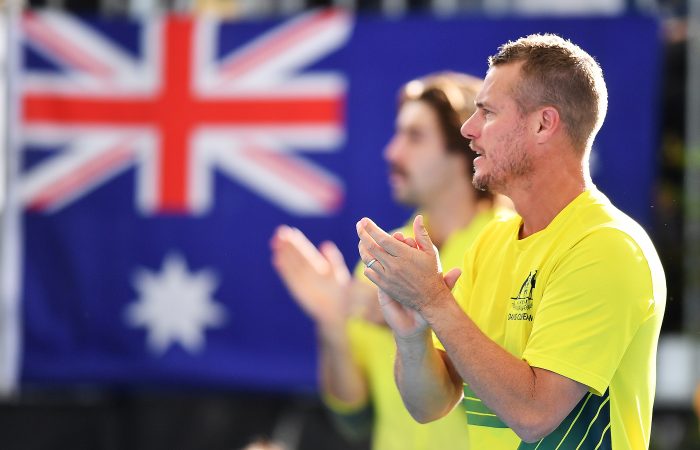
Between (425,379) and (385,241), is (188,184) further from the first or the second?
(385,241)

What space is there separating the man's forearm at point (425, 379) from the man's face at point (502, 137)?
0.28 meters

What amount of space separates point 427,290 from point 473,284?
0.26 metres

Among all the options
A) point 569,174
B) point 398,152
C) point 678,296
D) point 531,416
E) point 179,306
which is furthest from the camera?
point 179,306

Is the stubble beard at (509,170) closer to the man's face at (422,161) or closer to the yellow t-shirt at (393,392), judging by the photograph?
the yellow t-shirt at (393,392)

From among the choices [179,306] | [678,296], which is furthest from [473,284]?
[179,306]

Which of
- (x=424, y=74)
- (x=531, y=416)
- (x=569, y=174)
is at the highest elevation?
(x=424, y=74)

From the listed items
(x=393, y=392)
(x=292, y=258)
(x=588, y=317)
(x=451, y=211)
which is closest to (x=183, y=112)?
(x=292, y=258)

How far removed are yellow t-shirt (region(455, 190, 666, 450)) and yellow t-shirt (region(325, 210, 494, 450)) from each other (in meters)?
0.90

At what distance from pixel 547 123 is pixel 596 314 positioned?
32 centimetres

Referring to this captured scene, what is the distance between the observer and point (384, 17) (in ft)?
15.0

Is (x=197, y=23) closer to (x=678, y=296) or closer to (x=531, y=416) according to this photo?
(x=678, y=296)

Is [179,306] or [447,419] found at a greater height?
[179,306]

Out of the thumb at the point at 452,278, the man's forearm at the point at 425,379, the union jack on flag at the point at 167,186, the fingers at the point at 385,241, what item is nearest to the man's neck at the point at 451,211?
the man's forearm at the point at 425,379

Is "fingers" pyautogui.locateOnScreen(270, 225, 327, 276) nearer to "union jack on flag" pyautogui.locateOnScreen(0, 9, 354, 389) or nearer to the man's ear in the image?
"union jack on flag" pyautogui.locateOnScreen(0, 9, 354, 389)
